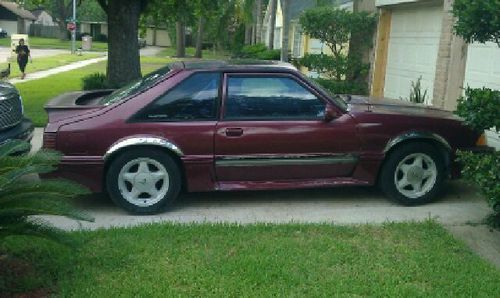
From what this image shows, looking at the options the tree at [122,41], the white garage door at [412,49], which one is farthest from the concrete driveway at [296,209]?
the tree at [122,41]

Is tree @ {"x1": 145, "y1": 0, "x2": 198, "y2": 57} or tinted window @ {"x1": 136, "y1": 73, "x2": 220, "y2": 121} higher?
tree @ {"x1": 145, "y1": 0, "x2": 198, "y2": 57}

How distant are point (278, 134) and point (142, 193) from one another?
4.85ft

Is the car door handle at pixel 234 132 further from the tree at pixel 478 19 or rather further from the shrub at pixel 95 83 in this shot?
the shrub at pixel 95 83

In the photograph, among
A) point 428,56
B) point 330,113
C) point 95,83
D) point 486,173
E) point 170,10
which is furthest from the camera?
point 170,10

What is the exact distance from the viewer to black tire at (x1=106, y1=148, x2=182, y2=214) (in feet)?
19.1

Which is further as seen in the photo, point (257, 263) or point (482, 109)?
point (482, 109)

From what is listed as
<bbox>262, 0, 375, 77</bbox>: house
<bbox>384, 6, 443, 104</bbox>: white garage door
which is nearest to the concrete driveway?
<bbox>384, 6, 443, 104</bbox>: white garage door

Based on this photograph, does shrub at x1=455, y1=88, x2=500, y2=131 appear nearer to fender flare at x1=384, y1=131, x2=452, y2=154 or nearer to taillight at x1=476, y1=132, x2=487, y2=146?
fender flare at x1=384, y1=131, x2=452, y2=154

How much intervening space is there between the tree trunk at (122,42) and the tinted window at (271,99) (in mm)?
7266

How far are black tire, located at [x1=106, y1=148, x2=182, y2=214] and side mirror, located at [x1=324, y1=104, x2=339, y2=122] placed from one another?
1.61 m

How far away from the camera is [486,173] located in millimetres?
4906

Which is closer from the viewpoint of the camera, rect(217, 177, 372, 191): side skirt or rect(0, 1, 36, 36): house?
rect(217, 177, 372, 191): side skirt

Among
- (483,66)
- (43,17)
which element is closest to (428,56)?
(483,66)

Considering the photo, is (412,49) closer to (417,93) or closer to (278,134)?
(417,93)
